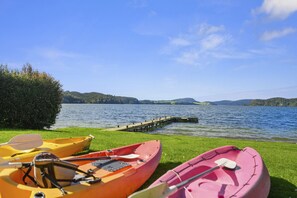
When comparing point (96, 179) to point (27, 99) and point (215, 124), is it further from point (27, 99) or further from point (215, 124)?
point (215, 124)

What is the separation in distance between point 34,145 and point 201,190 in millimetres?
4553

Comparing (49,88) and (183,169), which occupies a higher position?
(49,88)

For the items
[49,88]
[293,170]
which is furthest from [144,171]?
[49,88]

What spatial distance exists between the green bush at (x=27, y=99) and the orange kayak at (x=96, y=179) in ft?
44.9

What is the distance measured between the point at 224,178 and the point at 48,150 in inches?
187

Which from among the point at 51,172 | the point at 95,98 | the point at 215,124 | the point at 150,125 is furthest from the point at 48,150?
Result: the point at 95,98

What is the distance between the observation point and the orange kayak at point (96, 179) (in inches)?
162

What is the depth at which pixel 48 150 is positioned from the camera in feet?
25.1

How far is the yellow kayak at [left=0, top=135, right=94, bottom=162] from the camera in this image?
22.7 feet

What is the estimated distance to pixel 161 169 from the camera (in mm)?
7699

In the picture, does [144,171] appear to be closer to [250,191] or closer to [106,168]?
[106,168]

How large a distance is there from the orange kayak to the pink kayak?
0.87 metres

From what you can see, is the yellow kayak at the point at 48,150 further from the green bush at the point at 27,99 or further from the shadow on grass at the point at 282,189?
the green bush at the point at 27,99

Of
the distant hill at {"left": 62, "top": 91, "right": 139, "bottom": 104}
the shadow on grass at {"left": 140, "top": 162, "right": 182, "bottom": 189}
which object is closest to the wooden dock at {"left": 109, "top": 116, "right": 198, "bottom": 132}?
the shadow on grass at {"left": 140, "top": 162, "right": 182, "bottom": 189}
